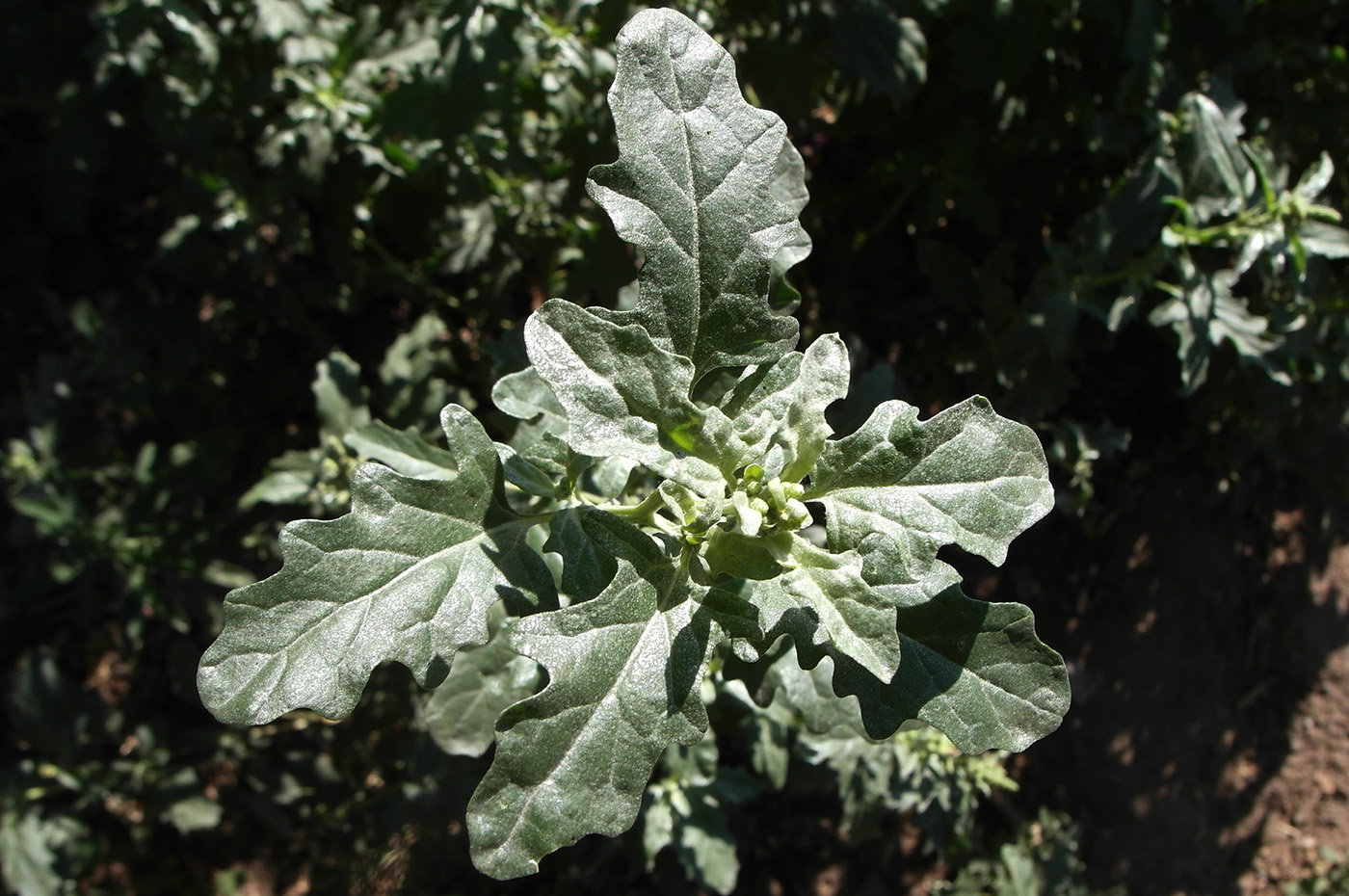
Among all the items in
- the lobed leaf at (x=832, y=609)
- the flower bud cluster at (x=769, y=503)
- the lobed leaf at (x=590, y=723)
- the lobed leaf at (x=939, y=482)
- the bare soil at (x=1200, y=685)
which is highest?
the lobed leaf at (x=939, y=482)

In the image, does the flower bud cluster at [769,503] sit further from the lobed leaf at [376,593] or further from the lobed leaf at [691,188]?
the lobed leaf at [376,593]

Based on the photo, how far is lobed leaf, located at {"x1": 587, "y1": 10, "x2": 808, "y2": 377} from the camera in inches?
63.1

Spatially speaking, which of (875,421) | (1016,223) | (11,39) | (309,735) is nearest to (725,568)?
(875,421)

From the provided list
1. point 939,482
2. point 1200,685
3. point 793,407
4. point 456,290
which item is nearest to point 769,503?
point 793,407

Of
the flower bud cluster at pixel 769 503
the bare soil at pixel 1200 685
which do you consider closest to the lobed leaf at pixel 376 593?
the flower bud cluster at pixel 769 503

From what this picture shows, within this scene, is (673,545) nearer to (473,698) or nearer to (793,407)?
(793,407)

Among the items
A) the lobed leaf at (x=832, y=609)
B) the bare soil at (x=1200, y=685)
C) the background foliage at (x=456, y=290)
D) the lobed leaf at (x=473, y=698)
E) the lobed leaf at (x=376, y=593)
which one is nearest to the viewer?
the lobed leaf at (x=832, y=609)

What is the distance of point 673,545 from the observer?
176cm

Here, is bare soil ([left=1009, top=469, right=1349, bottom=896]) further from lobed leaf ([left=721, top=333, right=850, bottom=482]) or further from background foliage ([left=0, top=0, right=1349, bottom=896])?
lobed leaf ([left=721, top=333, right=850, bottom=482])

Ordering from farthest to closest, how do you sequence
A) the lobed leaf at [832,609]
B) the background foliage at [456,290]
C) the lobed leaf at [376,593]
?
the background foliage at [456,290]
the lobed leaf at [376,593]
the lobed leaf at [832,609]

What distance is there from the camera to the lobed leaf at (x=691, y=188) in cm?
160

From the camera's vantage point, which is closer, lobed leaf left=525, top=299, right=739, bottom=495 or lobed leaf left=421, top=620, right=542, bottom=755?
lobed leaf left=525, top=299, right=739, bottom=495

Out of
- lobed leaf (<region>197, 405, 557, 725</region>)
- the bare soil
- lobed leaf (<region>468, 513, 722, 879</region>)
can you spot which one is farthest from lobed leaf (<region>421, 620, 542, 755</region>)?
the bare soil

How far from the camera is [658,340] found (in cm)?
166
